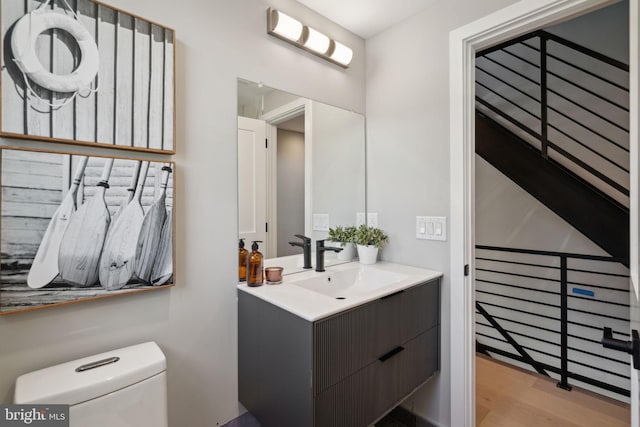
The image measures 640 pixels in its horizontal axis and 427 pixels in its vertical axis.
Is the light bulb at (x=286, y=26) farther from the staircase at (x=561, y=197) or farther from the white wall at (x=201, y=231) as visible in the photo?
the staircase at (x=561, y=197)

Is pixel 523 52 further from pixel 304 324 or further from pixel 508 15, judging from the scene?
pixel 304 324

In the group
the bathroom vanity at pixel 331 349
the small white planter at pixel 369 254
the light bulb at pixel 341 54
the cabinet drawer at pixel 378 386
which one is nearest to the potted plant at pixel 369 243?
the small white planter at pixel 369 254

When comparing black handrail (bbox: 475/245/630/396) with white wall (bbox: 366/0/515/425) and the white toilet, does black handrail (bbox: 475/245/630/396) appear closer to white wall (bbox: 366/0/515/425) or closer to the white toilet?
white wall (bbox: 366/0/515/425)

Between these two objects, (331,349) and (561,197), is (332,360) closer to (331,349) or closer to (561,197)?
(331,349)

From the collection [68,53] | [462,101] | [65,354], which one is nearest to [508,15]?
[462,101]

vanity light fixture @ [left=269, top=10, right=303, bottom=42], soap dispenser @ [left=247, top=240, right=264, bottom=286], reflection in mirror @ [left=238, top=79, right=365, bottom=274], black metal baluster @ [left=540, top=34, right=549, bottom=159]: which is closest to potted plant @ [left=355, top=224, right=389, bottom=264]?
reflection in mirror @ [left=238, top=79, right=365, bottom=274]

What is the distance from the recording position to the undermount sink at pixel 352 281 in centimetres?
161

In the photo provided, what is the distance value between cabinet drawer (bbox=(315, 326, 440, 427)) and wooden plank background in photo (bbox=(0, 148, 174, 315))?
0.93m

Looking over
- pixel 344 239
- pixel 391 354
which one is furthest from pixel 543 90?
pixel 391 354

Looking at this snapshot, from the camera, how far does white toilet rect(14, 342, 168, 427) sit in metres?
0.86

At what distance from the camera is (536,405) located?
1.95m

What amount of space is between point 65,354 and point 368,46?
220cm

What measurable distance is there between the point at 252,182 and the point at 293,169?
299 mm

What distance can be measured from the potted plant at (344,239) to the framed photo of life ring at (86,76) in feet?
3.47
